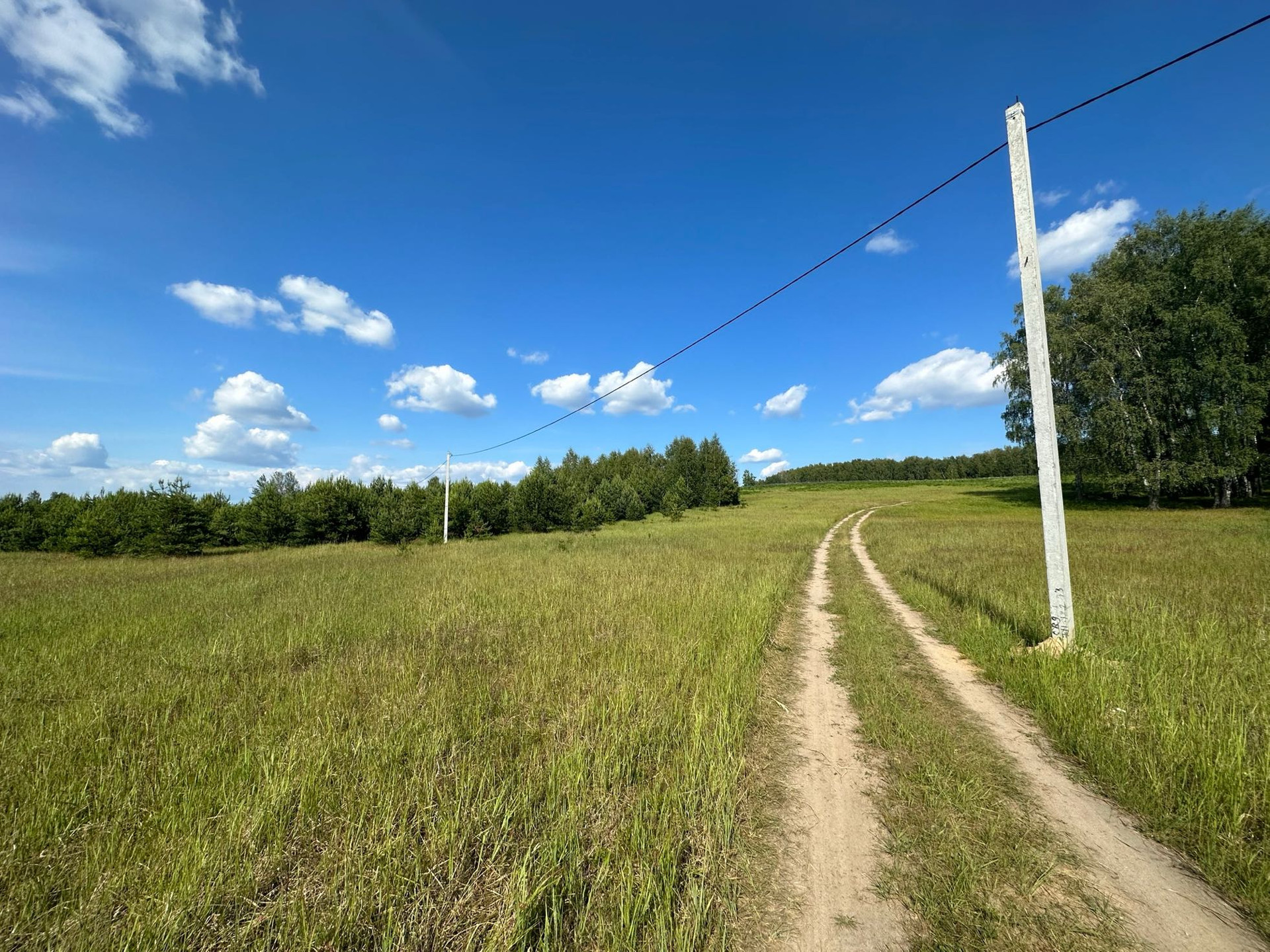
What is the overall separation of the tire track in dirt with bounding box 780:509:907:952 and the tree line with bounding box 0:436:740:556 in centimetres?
3136

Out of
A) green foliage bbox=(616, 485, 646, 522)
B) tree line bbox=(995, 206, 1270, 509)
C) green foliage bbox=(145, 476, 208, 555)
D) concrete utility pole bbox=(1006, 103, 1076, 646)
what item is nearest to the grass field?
concrete utility pole bbox=(1006, 103, 1076, 646)

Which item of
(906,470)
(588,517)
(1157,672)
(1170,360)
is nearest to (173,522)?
(588,517)

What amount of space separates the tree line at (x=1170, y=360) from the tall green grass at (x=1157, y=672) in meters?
24.6

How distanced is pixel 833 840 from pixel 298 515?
135 feet


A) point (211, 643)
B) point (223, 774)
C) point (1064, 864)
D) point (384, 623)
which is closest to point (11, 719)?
point (211, 643)

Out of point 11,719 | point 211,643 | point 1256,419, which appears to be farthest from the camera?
point 1256,419

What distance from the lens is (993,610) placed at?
349 inches

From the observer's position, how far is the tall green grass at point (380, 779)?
8.26 feet

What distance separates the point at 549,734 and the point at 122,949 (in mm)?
2982

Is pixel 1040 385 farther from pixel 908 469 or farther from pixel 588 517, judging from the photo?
pixel 908 469

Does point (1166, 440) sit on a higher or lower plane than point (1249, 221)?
lower

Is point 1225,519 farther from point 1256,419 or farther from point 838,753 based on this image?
point 838,753

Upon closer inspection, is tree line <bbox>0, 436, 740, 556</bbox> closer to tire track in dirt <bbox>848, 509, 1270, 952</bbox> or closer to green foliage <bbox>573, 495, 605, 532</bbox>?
green foliage <bbox>573, 495, 605, 532</bbox>

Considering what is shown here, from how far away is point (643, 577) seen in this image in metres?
13.2
